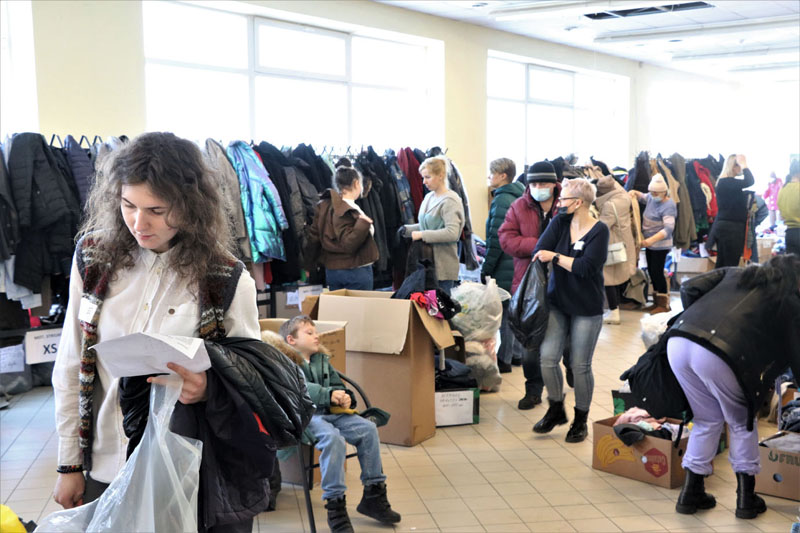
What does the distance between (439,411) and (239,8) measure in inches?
196

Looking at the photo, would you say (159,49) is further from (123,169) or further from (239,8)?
(123,169)

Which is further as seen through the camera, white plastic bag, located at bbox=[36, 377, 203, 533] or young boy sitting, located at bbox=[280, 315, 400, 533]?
young boy sitting, located at bbox=[280, 315, 400, 533]

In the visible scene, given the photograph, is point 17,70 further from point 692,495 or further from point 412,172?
point 692,495

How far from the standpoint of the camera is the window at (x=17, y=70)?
5.98 meters

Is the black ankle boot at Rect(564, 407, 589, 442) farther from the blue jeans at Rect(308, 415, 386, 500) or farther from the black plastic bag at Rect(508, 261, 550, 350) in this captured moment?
the blue jeans at Rect(308, 415, 386, 500)

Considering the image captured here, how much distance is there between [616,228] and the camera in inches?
277

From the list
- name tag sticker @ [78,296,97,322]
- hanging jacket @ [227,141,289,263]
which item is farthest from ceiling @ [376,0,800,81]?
name tag sticker @ [78,296,97,322]

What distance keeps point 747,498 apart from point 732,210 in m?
5.61

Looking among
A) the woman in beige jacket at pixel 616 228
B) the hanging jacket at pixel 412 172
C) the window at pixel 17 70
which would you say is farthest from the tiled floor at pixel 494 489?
the hanging jacket at pixel 412 172

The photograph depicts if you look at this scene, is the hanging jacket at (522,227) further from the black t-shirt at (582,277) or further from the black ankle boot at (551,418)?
the black ankle boot at (551,418)

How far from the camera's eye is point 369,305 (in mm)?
4234

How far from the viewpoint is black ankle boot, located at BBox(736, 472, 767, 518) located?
132 inches

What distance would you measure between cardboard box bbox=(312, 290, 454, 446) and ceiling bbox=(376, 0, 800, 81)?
5.31 metres

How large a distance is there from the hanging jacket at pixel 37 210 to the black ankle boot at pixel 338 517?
2.76 meters
